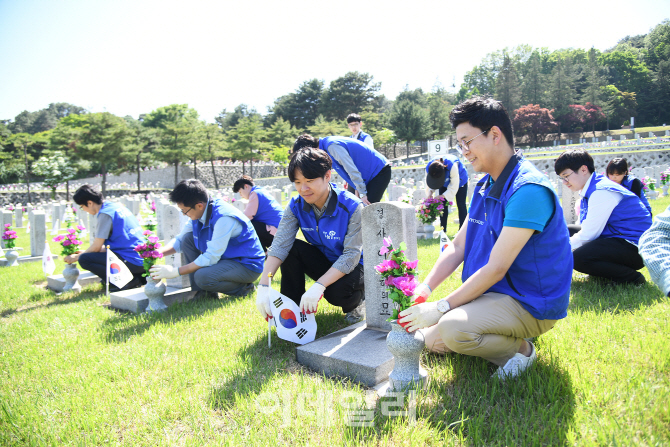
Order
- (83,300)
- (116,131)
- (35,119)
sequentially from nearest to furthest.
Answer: (83,300) < (116,131) < (35,119)

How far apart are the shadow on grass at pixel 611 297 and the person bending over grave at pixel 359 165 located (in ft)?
7.98

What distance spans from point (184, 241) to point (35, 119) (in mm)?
71731

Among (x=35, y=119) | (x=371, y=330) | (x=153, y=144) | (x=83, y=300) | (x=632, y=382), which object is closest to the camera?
(x=632, y=382)

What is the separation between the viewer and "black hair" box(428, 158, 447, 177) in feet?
22.6

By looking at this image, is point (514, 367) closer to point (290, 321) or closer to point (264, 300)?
point (290, 321)

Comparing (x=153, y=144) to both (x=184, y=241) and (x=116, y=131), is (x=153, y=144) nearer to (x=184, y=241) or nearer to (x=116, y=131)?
(x=116, y=131)

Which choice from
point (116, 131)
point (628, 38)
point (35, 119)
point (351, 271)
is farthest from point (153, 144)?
point (628, 38)

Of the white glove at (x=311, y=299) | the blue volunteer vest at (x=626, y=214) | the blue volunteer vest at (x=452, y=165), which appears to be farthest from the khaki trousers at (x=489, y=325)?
the blue volunteer vest at (x=452, y=165)

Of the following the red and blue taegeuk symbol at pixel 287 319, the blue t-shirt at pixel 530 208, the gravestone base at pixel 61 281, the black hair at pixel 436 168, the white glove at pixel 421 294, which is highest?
the black hair at pixel 436 168

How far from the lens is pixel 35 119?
5972 centimetres

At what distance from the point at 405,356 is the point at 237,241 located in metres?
2.97

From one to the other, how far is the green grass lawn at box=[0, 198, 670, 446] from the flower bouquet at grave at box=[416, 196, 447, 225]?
3.91 metres

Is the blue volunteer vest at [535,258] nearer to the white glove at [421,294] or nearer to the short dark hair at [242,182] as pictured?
the white glove at [421,294]

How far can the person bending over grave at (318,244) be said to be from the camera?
299 cm
